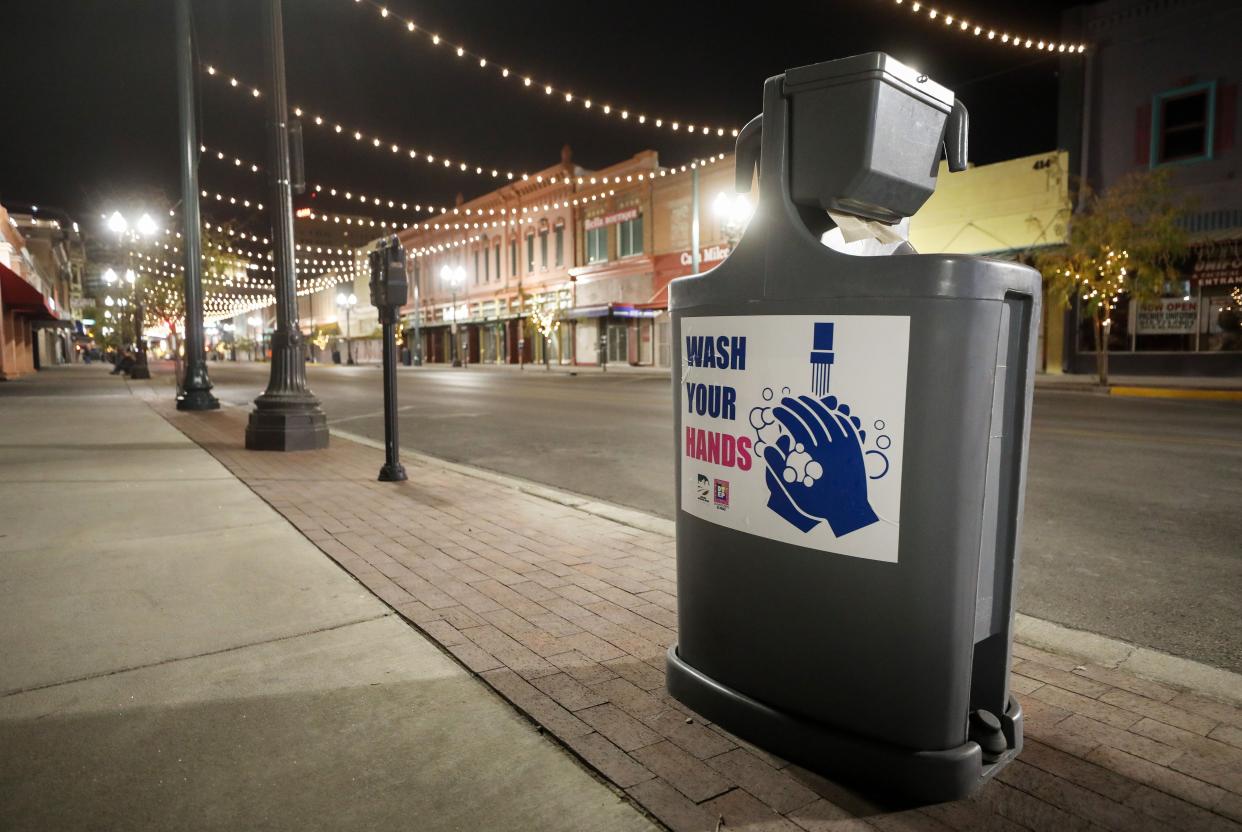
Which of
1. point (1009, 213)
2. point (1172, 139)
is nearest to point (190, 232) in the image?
point (1009, 213)

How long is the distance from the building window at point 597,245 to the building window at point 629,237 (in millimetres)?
1097

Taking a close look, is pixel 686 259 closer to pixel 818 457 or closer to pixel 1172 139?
pixel 1172 139

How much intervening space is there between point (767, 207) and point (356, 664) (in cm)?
221

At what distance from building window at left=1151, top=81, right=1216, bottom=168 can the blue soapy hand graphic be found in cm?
2413

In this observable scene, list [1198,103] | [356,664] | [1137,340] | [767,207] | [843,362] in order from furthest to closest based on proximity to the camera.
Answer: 1. [1137,340]
2. [1198,103]
3. [356,664]
4. [767,207]
5. [843,362]

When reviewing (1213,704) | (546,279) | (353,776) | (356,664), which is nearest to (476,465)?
(356,664)

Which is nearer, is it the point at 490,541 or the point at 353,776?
the point at 353,776

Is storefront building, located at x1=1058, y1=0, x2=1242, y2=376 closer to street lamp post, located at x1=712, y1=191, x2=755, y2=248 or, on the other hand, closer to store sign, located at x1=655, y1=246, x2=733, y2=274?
street lamp post, located at x1=712, y1=191, x2=755, y2=248

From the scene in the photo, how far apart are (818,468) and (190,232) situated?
1540 cm

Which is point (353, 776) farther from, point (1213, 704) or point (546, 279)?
point (546, 279)

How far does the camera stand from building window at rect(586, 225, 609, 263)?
137 ft

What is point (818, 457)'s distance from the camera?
2039 mm

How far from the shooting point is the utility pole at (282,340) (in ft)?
29.2

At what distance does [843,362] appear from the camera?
1.97m
